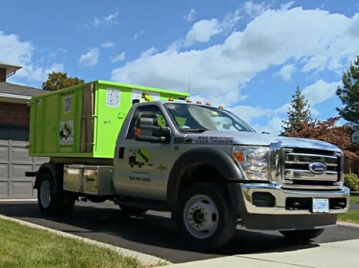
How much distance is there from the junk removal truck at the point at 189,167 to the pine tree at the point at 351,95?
24.4 metres

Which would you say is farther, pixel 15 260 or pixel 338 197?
pixel 338 197

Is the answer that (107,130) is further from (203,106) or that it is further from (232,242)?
(232,242)

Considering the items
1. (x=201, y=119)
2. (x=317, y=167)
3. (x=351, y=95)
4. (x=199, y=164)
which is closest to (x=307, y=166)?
(x=317, y=167)

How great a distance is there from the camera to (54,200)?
11172mm

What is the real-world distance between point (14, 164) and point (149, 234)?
8.34 m

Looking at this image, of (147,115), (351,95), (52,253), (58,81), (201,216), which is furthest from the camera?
(58,81)

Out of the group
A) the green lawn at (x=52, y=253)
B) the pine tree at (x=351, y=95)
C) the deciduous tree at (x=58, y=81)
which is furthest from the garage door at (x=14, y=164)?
the deciduous tree at (x=58, y=81)

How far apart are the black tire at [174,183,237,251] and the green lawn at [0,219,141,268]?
1.36m

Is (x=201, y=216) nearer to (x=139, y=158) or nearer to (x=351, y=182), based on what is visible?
(x=139, y=158)

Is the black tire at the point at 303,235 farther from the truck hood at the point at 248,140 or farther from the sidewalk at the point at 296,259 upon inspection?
the truck hood at the point at 248,140

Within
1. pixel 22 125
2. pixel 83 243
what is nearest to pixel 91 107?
pixel 83 243

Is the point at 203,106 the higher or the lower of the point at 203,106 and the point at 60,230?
the higher

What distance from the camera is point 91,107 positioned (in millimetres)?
10195

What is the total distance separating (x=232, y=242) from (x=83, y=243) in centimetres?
249
